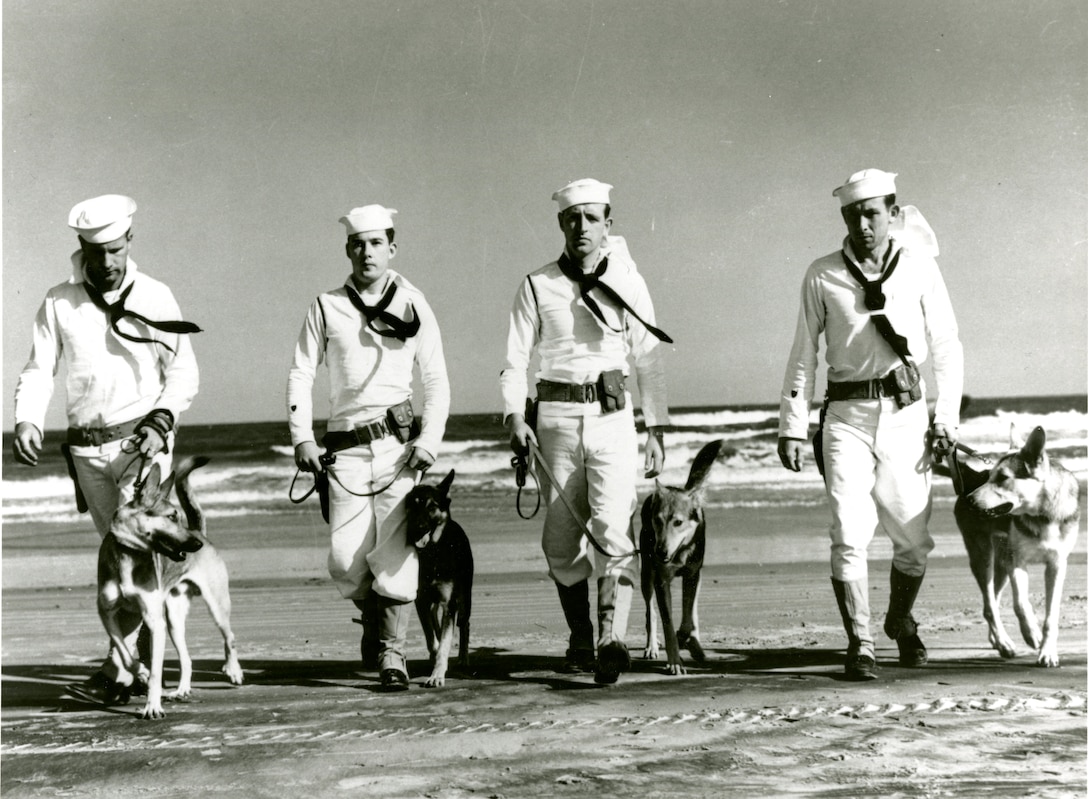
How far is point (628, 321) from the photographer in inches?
235

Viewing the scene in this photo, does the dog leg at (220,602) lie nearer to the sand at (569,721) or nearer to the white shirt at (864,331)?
the sand at (569,721)

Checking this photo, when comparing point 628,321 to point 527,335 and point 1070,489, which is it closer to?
point 527,335

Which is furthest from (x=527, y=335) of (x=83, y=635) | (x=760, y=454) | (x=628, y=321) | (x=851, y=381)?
(x=760, y=454)

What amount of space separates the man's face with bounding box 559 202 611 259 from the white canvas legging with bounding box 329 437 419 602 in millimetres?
1452

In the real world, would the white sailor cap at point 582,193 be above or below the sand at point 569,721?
above

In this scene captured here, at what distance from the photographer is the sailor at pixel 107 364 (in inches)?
217

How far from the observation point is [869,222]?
563 cm

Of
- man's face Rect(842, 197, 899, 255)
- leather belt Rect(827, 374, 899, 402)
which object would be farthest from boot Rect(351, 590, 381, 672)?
man's face Rect(842, 197, 899, 255)

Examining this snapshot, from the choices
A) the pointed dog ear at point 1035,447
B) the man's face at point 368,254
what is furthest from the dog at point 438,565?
the pointed dog ear at point 1035,447

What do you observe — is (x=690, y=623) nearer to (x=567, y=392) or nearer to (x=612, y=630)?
(x=612, y=630)

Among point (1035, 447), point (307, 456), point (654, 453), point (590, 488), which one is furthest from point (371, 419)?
point (1035, 447)

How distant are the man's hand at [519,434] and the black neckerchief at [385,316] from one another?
720 mm

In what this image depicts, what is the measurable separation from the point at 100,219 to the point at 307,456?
1562 millimetres

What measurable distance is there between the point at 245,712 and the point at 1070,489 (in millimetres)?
4459
